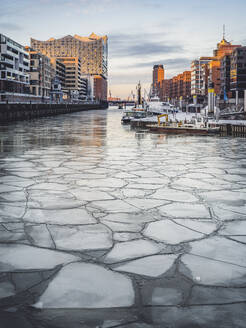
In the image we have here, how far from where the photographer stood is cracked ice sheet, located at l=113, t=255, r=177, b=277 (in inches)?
147

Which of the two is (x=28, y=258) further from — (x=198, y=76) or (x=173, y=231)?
(x=198, y=76)

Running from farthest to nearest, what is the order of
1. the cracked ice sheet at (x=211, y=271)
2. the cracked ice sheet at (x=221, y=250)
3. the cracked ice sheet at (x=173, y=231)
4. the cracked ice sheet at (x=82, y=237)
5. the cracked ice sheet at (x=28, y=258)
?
the cracked ice sheet at (x=173, y=231)
the cracked ice sheet at (x=82, y=237)
the cracked ice sheet at (x=221, y=250)
the cracked ice sheet at (x=28, y=258)
the cracked ice sheet at (x=211, y=271)

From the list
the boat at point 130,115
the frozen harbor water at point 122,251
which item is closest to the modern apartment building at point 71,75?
the boat at point 130,115

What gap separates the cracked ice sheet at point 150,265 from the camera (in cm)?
373

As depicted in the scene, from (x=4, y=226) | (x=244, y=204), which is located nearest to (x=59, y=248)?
(x=4, y=226)

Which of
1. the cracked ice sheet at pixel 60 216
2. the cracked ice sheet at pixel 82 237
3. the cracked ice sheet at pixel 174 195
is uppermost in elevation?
the cracked ice sheet at pixel 174 195

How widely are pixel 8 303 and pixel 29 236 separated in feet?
5.43

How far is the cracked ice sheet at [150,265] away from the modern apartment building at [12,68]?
291 ft

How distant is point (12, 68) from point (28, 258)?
373 feet

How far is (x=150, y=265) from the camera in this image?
3.90 meters

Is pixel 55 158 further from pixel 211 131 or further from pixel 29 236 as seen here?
pixel 211 131

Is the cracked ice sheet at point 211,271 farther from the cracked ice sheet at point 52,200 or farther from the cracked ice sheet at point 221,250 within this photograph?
the cracked ice sheet at point 52,200

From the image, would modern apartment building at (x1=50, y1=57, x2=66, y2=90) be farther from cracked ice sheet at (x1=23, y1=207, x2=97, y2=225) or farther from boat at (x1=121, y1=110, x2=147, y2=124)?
cracked ice sheet at (x1=23, y1=207, x2=97, y2=225)

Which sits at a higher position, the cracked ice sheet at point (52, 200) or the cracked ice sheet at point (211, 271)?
the cracked ice sheet at point (52, 200)
